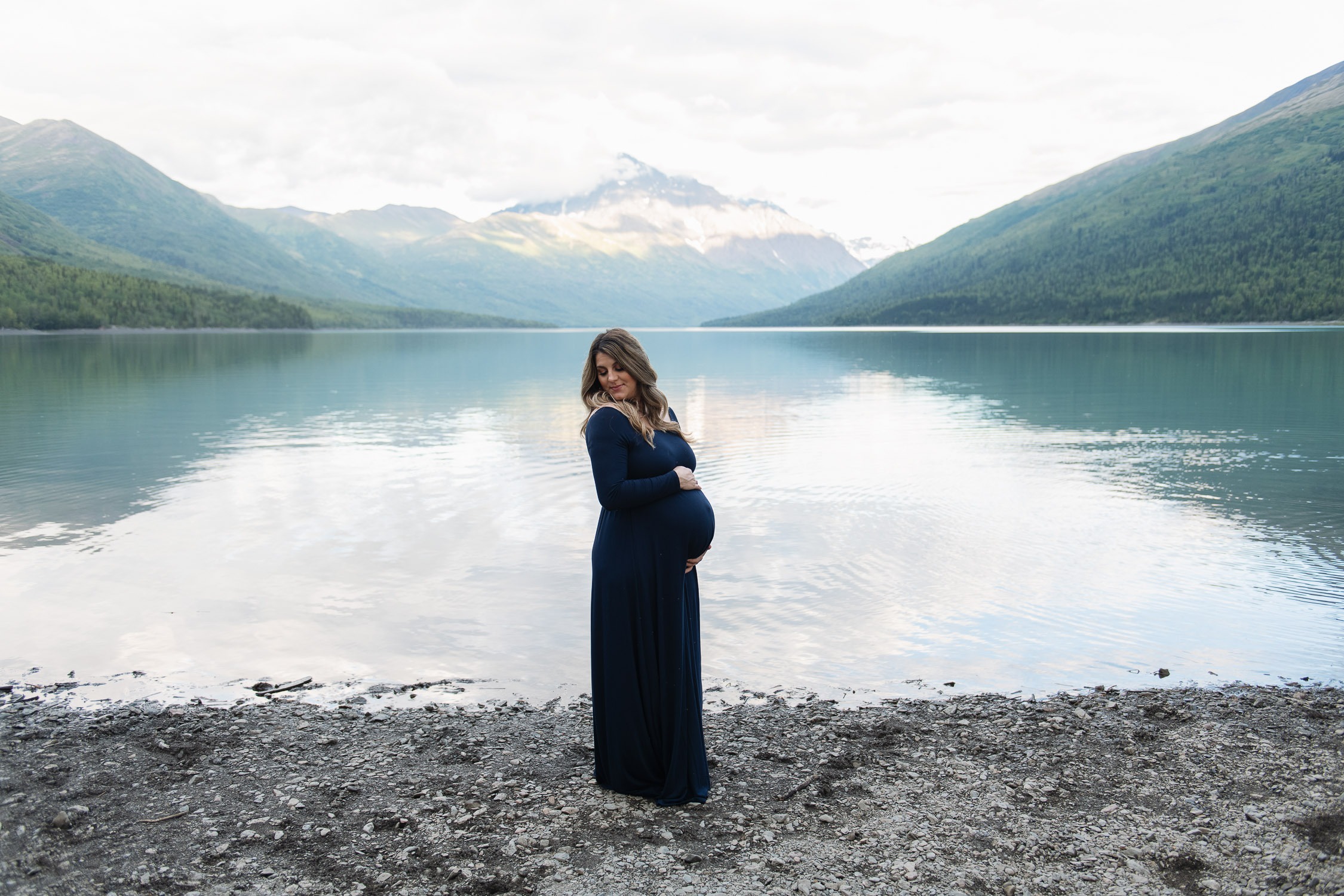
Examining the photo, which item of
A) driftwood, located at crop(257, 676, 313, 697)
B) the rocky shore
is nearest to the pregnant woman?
the rocky shore

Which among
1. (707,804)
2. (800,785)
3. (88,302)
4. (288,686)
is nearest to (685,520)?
(707,804)

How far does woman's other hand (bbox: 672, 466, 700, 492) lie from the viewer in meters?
6.14

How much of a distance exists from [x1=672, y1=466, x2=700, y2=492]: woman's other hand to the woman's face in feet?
2.07

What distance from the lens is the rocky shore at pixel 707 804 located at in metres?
5.44

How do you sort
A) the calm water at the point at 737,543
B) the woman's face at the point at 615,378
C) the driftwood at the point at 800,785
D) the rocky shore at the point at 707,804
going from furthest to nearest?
the calm water at the point at 737,543 → the driftwood at the point at 800,785 → the woman's face at the point at 615,378 → the rocky shore at the point at 707,804

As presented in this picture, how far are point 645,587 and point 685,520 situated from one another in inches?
21.4

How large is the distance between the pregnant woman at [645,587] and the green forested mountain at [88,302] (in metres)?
180

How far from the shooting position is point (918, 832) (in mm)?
5961

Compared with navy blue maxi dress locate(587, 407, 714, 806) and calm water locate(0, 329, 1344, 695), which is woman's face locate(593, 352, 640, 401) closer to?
navy blue maxi dress locate(587, 407, 714, 806)

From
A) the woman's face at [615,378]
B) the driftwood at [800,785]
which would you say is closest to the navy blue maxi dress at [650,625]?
the woman's face at [615,378]

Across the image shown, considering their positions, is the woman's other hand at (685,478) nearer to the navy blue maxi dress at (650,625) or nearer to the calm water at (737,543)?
the navy blue maxi dress at (650,625)

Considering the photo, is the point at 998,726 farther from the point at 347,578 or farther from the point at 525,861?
the point at 347,578

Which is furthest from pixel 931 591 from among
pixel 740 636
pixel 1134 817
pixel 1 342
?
pixel 1 342

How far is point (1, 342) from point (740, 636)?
138 m
